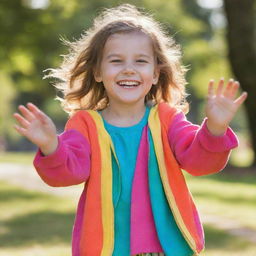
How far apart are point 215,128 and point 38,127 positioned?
85 cm

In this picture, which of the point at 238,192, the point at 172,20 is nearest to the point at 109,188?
the point at 238,192

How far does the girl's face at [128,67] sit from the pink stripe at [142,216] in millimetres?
330

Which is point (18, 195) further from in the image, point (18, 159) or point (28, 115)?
point (18, 159)

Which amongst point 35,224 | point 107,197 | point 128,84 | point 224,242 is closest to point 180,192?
point 107,197

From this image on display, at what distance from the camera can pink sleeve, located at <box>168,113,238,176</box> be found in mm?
3395

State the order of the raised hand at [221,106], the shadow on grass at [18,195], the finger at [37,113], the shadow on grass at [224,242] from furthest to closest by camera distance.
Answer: the shadow on grass at [18,195] → the shadow on grass at [224,242] → the raised hand at [221,106] → the finger at [37,113]

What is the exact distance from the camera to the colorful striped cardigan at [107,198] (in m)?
3.54

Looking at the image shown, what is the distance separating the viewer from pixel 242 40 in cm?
1706

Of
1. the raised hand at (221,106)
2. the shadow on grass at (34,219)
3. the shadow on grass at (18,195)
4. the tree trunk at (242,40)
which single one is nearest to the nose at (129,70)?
the raised hand at (221,106)

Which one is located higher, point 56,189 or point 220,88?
point 56,189

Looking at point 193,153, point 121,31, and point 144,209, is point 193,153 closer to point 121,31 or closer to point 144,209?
point 144,209

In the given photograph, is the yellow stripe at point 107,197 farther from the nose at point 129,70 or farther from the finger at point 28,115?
the finger at point 28,115

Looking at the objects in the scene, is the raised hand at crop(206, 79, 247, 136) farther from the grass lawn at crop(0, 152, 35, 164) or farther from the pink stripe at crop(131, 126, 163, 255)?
the grass lawn at crop(0, 152, 35, 164)

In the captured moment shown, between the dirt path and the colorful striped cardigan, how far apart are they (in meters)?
4.01
